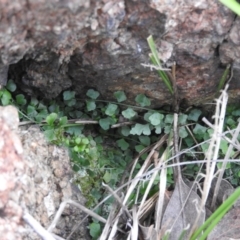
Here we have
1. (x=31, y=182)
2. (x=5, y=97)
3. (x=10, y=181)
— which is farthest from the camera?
(x=5, y=97)

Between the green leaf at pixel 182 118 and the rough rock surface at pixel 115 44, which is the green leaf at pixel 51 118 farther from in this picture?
the green leaf at pixel 182 118

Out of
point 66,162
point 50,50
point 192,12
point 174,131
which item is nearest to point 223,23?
point 192,12

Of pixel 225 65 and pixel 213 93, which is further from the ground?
pixel 225 65

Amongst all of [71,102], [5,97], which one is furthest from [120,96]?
[5,97]

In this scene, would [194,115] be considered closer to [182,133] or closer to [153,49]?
[182,133]

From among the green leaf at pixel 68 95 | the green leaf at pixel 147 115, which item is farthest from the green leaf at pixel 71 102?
the green leaf at pixel 147 115

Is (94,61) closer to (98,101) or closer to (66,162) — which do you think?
(98,101)
